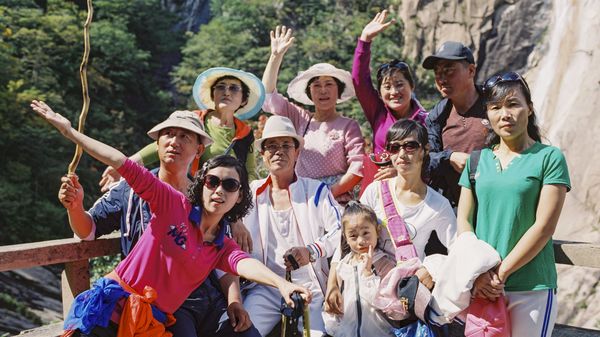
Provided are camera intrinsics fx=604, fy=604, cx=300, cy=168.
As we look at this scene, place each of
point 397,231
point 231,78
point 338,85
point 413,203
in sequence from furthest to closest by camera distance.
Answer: point 338,85 < point 231,78 < point 413,203 < point 397,231

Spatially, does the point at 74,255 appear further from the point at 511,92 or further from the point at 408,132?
the point at 511,92

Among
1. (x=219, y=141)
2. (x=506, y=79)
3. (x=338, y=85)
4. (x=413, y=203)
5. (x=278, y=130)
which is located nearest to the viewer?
(x=506, y=79)

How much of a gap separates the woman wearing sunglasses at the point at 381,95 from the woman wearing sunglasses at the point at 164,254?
96cm

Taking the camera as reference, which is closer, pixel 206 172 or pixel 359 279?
pixel 206 172

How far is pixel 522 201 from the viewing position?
92.7 inches

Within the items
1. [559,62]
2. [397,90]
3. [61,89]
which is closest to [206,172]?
[397,90]

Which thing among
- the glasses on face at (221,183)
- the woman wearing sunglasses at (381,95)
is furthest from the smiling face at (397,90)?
the glasses on face at (221,183)

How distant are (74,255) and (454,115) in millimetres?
2037

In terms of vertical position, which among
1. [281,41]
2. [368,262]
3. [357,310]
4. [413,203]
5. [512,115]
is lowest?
[357,310]

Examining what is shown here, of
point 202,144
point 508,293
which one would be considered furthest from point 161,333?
point 508,293

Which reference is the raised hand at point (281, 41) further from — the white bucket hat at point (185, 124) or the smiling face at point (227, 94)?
the white bucket hat at point (185, 124)

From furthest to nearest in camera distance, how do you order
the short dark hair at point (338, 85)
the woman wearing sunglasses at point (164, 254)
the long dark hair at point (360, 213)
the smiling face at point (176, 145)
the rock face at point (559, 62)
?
the rock face at point (559, 62) < the short dark hair at point (338, 85) < the long dark hair at point (360, 213) < the smiling face at point (176, 145) < the woman wearing sunglasses at point (164, 254)

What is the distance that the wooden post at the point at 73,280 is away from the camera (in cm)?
295

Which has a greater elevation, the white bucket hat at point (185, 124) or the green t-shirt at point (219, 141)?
the white bucket hat at point (185, 124)
